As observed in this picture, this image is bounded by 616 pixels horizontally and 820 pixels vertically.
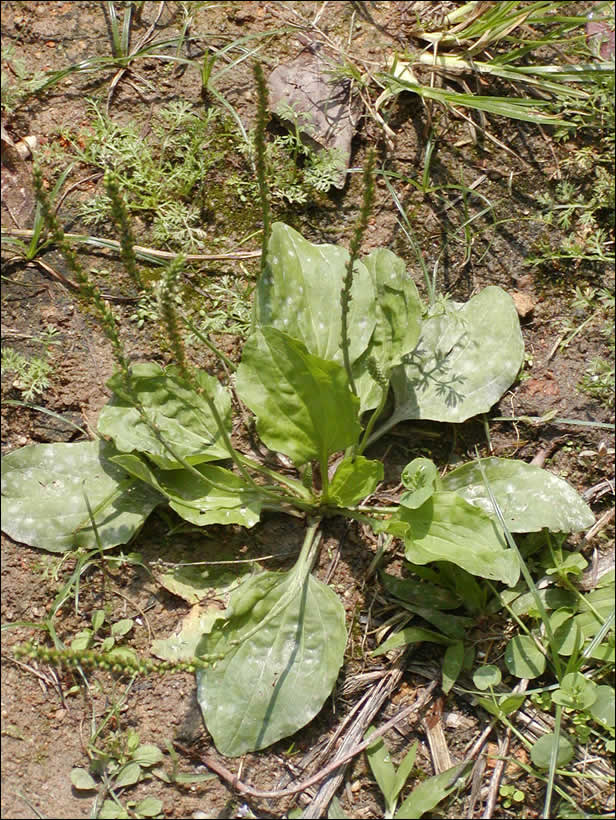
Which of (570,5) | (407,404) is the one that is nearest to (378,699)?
(407,404)

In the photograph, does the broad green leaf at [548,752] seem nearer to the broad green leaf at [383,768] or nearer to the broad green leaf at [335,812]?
the broad green leaf at [383,768]

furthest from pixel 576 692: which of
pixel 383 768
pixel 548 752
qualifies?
pixel 383 768

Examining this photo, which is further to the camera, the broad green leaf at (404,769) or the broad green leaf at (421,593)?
the broad green leaf at (421,593)

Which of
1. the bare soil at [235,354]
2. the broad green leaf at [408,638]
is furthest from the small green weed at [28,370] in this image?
the broad green leaf at [408,638]

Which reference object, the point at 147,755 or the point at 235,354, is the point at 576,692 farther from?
the point at 235,354

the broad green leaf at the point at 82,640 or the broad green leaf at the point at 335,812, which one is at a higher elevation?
the broad green leaf at the point at 82,640

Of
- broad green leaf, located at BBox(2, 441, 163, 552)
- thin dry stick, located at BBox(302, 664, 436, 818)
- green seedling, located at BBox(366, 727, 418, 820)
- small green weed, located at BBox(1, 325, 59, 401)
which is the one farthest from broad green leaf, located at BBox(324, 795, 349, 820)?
small green weed, located at BBox(1, 325, 59, 401)
